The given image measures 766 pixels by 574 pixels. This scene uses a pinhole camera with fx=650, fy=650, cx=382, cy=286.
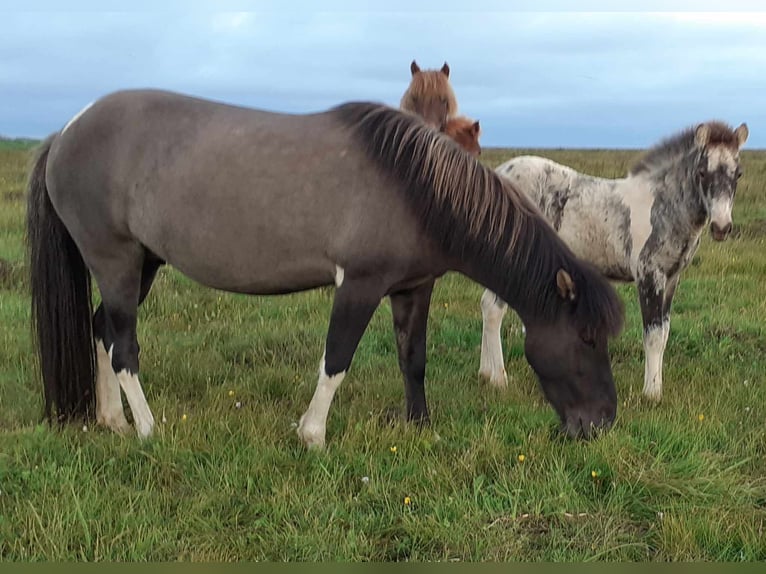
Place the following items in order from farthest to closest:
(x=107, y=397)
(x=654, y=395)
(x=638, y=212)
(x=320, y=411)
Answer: (x=638, y=212) → (x=654, y=395) → (x=107, y=397) → (x=320, y=411)

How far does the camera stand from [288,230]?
400 centimetres

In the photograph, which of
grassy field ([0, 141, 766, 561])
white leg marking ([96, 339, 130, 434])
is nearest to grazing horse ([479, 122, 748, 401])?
grassy field ([0, 141, 766, 561])

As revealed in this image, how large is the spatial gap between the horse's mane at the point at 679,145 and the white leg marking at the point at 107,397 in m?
4.61

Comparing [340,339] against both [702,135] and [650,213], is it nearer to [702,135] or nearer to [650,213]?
[650,213]

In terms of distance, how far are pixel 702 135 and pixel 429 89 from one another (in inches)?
108

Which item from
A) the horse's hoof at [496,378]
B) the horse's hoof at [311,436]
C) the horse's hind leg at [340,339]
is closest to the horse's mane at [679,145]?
the horse's hoof at [496,378]

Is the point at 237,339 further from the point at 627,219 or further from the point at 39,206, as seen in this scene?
the point at 627,219

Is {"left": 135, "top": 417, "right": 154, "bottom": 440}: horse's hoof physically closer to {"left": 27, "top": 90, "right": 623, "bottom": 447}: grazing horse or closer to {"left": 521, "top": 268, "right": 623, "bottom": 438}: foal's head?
{"left": 27, "top": 90, "right": 623, "bottom": 447}: grazing horse

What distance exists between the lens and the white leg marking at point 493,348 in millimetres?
5539

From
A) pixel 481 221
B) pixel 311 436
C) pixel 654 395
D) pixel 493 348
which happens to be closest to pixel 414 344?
pixel 311 436

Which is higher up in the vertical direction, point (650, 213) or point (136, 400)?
point (650, 213)

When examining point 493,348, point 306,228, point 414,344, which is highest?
point 306,228

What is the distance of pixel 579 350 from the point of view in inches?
159

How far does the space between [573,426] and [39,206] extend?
12.8 ft
